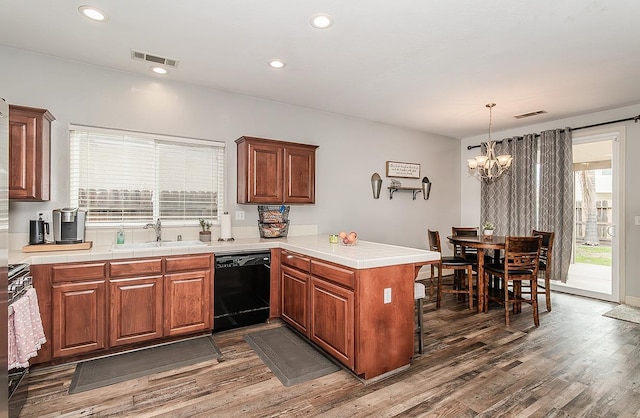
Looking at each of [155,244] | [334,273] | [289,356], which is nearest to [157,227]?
[155,244]

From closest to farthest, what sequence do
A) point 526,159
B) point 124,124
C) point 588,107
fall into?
point 124,124
point 588,107
point 526,159

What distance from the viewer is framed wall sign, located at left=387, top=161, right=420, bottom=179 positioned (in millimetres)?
5359

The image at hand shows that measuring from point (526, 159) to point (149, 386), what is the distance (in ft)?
18.9

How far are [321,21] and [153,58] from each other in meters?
1.70

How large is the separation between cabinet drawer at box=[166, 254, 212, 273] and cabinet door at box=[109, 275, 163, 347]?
139 millimetres

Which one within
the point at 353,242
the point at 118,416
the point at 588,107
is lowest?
the point at 118,416

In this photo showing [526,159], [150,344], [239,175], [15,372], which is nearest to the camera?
[15,372]

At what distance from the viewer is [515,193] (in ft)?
17.5

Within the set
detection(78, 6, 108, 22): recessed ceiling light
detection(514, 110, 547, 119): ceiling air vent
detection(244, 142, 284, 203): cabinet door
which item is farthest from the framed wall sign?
detection(78, 6, 108, 22): recessed ceiling light

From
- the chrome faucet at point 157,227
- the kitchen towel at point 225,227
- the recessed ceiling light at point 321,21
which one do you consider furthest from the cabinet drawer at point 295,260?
the recessed ceiling light at point 321,21

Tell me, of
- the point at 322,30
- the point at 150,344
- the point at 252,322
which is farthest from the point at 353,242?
the point at 150,344

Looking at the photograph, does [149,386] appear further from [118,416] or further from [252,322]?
[252,322]

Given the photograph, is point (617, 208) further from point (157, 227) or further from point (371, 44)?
point (157, 227)

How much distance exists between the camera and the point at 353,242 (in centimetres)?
318
